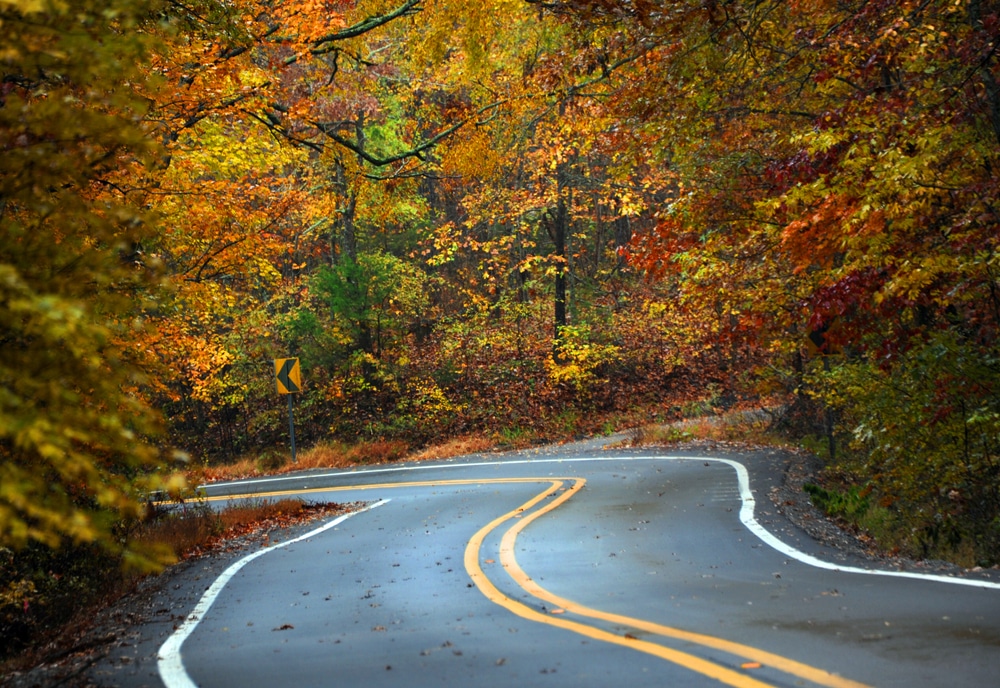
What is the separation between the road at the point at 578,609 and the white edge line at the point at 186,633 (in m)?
0.03

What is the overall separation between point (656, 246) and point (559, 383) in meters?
13.9

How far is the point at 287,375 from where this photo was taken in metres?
24.0

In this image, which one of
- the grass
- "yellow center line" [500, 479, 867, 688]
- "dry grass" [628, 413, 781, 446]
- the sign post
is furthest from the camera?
the sign post

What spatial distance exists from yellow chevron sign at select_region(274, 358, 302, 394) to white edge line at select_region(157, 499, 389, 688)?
444 inches

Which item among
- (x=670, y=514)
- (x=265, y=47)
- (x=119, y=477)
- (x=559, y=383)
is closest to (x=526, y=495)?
(x=670, y=514)

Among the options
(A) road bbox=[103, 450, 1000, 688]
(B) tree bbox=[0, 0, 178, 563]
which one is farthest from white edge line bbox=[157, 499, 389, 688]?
(B) tree bbox=[0, 0, 178, 563]

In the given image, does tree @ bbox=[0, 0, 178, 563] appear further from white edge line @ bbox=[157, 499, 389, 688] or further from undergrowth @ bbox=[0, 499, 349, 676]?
undergrowth @ bbox=[0, 499, 349, 676]

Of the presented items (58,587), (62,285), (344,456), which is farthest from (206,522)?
(344,456)

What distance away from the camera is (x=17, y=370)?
374 centimetres

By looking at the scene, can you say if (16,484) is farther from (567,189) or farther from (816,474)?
(567,189)

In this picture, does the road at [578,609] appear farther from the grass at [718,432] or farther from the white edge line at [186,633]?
the grass at [718,432]

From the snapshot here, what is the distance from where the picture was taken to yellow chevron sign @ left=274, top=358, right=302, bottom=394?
78.5ft

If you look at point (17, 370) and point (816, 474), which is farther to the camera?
point (816, 474)

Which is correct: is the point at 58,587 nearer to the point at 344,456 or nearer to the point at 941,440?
the point at 941,440
